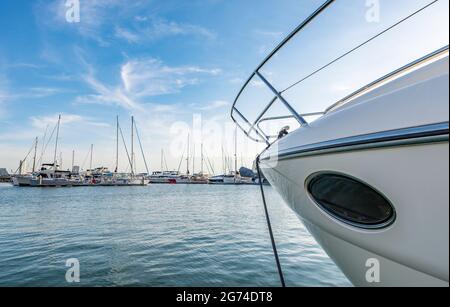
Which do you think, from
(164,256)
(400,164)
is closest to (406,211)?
(400,164)

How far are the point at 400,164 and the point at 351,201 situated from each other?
2.06 ft

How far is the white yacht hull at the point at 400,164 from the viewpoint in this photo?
1.09 meters

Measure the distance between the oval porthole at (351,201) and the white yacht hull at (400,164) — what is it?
0.13 feet

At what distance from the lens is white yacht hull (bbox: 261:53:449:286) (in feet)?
3.59

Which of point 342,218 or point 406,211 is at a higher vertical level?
point 406,211

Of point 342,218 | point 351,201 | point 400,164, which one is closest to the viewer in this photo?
point 400,164

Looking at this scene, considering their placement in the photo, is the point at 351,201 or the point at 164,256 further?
the point at 164,256

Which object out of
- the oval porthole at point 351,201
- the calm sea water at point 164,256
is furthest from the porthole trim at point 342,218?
the calm sea water at point 164,256

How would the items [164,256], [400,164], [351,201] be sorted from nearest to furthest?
[400,164] < [351,201] < [164,256]

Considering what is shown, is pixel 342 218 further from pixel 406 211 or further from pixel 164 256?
pixel 164 256

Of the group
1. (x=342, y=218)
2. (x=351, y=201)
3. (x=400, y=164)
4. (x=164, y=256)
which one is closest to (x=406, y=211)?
(x=400, y=164)

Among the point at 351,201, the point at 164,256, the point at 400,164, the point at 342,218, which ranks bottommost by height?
the point at 164,256

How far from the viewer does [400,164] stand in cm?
121

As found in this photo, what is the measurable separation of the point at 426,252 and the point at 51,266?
20.1 ft
